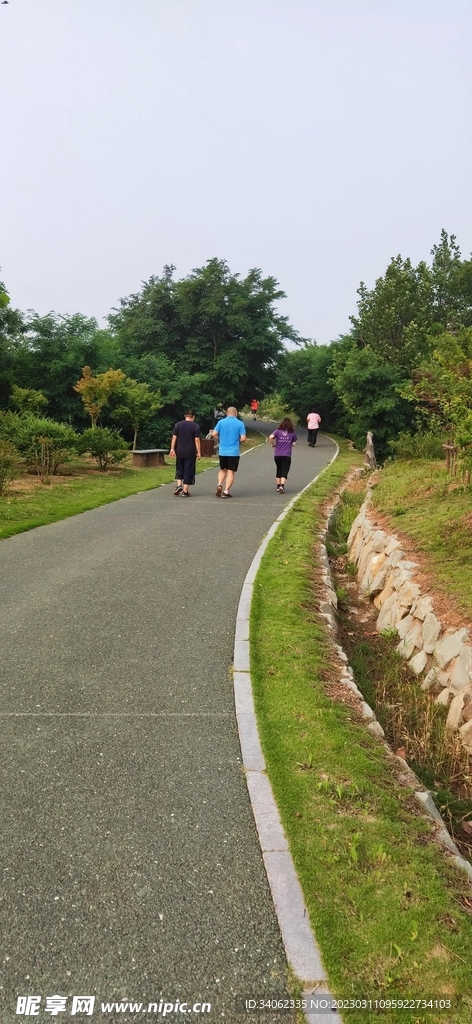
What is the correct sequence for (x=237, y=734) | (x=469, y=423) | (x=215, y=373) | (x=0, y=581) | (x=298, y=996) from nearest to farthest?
1. (x=298, y=996)
2. (x=237, y=734)
3. (x=469, y=423)
4. (x=0, y=581)
5. (x=215, y=373)

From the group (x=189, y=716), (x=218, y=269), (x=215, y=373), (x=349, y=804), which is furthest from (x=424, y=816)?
(x=218, y=269)

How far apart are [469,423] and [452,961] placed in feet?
17.2

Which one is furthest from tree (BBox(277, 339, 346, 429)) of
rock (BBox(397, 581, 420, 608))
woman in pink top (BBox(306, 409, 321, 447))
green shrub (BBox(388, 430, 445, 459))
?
rock (BBox(397, 581, 420, 608))

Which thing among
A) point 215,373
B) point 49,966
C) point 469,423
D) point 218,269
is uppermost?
point 218,269

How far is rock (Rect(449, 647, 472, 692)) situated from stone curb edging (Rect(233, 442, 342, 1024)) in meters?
1.60

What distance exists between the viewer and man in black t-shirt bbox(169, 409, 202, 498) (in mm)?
13805

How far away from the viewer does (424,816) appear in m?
3.41

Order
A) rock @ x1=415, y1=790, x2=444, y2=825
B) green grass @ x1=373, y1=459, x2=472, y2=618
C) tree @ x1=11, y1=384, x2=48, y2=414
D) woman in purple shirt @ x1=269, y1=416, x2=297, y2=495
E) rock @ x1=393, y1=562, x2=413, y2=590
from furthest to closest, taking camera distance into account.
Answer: tree @ x1=11, y1=384, x2=48, y2=414 → woman in purple shirt @ x1=269, y1=416, x2=297, y2=495 → rock @ x1=393, y1=562, x2=413, y2=590 → green grass @ x1=373, y1=459, x2=472, y2=618 → rock @ x1=415, y1=790, x2=444, y2=825

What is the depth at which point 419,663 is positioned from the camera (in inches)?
234

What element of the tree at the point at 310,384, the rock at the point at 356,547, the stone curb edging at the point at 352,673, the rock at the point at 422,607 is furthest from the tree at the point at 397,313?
the rock at the point at 422,607

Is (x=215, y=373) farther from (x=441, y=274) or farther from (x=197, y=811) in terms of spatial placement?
(x=197, y=811)

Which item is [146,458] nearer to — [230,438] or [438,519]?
[230,438]

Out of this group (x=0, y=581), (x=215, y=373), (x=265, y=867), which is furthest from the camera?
(x=215, y=373)

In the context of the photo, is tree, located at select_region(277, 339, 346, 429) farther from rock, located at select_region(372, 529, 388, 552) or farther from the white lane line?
the white lane line
